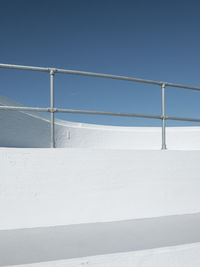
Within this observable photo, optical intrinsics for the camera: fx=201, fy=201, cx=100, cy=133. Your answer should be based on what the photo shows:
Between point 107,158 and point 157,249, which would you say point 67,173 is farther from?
point 157,249

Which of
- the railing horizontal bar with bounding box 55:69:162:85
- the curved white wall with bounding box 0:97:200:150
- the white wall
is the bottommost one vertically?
the white wall

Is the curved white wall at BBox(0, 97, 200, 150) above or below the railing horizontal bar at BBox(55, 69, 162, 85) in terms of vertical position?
below

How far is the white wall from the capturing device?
5.51ft

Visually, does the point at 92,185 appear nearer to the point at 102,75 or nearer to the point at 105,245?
the point at 105,245

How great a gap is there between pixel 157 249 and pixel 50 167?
103cm

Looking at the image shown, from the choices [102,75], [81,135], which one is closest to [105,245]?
[102,75]

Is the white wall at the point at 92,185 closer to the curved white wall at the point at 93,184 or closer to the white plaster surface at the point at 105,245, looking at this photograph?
the curved white wall at the point at 93,184

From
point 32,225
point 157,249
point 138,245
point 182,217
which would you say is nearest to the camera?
point 157,249

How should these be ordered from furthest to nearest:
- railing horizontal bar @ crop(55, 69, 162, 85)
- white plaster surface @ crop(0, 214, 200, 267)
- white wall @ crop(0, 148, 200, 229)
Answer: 1. railing horizontal bar @ crop(55, 69, 162, 85)
2. white wall @ crop(0, 148, 200, 229)
3. white plaster surface @ crop(0, 214, 200, 267)

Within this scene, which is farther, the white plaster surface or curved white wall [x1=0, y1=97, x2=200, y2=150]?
curved white wall [x1=0, y1=97, x2=200, y2=150]

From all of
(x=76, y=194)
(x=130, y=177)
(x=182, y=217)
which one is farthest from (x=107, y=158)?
(x=182, y=217)

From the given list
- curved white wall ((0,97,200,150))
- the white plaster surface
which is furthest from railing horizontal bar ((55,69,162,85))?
curved white wall ((0,97,200,150))

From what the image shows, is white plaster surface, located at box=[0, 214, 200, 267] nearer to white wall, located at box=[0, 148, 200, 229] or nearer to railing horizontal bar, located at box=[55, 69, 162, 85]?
white wall, located at box=[0, 148, 200, 229]

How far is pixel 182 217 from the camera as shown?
207cm
